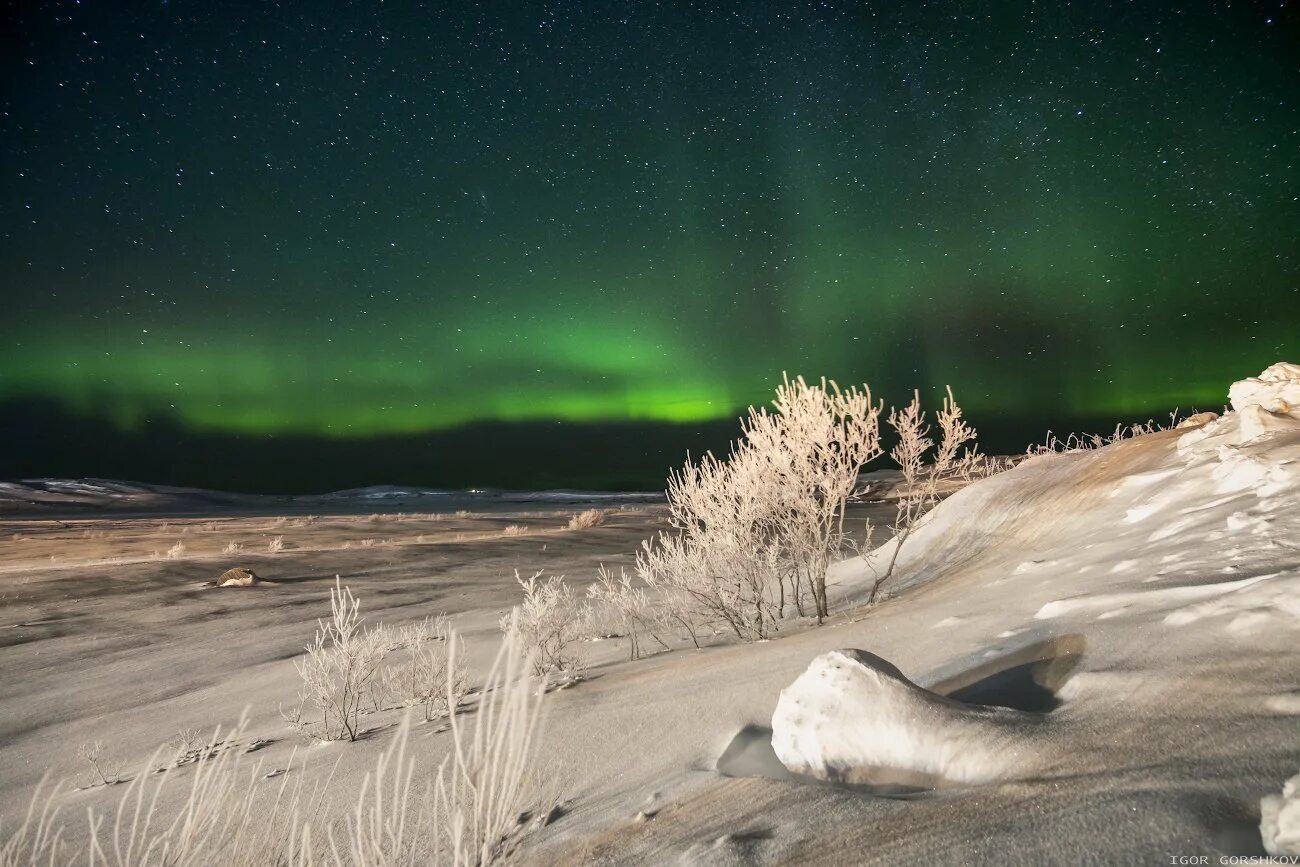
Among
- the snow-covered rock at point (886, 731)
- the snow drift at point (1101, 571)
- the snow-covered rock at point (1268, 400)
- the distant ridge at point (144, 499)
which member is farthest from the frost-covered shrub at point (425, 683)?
the distant ridge at point (144, 499)

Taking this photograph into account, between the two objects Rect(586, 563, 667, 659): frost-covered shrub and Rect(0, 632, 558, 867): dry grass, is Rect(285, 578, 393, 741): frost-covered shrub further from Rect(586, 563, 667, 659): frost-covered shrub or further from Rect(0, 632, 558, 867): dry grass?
Rect(586, 563, 667, 659): frost-covered shrub

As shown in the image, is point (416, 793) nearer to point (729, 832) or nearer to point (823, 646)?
point (729, 832)

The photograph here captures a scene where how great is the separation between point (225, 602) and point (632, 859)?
1096cm

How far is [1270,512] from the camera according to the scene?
4633 mm

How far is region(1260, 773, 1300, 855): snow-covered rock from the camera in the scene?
5.07 feet

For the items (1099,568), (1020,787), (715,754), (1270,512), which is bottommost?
(715,754)

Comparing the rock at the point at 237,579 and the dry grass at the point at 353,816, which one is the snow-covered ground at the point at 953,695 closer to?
the dry grass at the point at 353,816

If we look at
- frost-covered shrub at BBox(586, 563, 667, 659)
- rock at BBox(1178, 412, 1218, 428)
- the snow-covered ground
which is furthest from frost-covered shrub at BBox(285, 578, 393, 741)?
rock at BBox(1178, 412, 1218, 428)

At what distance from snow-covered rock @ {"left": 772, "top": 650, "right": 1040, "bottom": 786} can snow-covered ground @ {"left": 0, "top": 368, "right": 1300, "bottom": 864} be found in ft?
0.03

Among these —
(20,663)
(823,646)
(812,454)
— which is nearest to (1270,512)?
(823,646)

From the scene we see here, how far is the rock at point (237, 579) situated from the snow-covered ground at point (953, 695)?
1.54 metres

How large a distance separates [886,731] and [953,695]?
46.1 inches

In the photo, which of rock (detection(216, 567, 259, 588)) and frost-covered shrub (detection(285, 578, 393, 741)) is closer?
frost-covered shrub (detection(285, 578, 393, 741))

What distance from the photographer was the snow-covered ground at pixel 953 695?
2055mm
